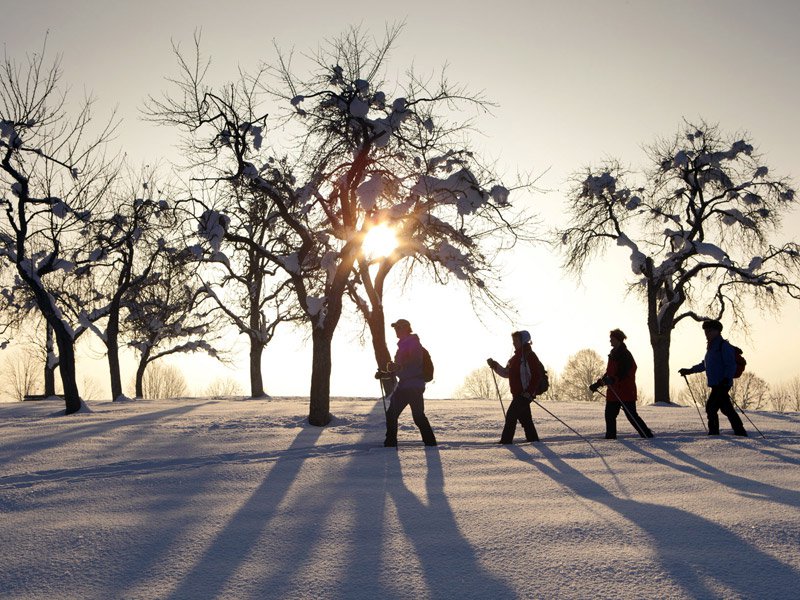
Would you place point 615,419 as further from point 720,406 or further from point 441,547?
point 441,547

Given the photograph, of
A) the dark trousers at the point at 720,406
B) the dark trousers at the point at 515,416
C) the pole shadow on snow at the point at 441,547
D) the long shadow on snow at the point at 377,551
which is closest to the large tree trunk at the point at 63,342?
the dark trousers at the point at 515,416

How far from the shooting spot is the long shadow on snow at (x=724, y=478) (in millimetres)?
5871

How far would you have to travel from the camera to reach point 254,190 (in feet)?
44.8

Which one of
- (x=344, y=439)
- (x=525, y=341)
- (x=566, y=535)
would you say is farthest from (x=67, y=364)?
(x=566, y=535)

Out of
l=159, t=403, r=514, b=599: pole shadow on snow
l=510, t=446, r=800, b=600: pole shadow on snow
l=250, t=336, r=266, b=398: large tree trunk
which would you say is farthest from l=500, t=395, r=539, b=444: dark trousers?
l=250, t=336, r=266, b=398: large tree trunk

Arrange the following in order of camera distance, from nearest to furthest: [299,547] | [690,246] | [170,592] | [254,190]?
[170,592], [299,547], [254,190], [690,246]

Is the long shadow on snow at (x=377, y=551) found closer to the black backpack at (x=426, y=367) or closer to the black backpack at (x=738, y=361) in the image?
the black backpack at (x=426, y=367)

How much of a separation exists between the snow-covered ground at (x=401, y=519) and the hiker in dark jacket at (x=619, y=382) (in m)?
0.42

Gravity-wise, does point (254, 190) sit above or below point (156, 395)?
above

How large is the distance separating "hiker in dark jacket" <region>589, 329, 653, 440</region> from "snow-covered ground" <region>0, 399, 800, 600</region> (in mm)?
420

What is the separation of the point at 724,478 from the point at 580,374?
4650 cm

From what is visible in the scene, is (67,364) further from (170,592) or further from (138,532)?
(170,592)

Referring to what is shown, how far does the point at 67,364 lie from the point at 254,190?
741 cm

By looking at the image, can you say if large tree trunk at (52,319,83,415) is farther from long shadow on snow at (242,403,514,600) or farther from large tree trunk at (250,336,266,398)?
long shadow on snow at (242,403,514,600)
